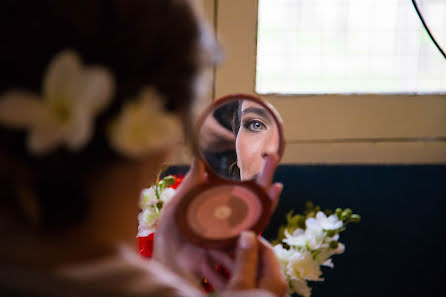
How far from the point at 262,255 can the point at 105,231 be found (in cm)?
24

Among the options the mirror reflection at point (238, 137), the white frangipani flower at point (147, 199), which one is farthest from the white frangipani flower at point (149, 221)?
the mirror reflection at point (238, 137)

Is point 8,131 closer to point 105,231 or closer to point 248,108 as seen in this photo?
point 105,231

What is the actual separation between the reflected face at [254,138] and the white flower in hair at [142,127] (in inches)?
11.2

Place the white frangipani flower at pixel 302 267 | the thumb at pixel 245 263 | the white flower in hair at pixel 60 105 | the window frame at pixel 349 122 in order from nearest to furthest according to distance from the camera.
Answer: the white flower in hair at pixel 60 105 < the thumb at pixel 245 263 < the white frangipani flower at pixel 302 267 < the window frame at pixel 349 122

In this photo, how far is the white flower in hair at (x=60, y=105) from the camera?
0.36m

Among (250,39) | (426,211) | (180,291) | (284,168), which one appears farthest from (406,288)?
(180,291)

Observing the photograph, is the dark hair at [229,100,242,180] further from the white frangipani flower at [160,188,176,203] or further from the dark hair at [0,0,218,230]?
the dark hair at [0,0,218,230]

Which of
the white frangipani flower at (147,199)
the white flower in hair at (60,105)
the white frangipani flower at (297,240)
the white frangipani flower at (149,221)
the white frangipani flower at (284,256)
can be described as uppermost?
the white flower in hair at (60,105)

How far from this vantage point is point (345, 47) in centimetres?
116

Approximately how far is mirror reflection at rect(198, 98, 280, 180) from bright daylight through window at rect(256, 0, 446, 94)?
403 millimetres

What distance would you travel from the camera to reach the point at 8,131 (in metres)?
0.39

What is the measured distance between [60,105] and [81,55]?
45 mm

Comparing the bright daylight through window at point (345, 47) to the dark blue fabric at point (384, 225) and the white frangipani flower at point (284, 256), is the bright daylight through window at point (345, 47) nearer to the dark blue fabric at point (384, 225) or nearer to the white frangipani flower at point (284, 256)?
the dark blue fabric at point (384, 225)

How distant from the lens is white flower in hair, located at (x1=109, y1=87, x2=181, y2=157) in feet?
1.27
